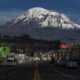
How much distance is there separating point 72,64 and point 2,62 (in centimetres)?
4133

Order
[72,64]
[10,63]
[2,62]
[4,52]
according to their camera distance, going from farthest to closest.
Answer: [4,52] → [2,62] → [10,63] → [72,64]

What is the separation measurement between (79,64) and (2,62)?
95.0 ft

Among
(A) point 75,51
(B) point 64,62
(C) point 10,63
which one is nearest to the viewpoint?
(B) point 64,62

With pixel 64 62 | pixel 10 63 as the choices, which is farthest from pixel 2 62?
pixel 64 62

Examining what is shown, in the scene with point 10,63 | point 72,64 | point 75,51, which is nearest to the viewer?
point 72,64

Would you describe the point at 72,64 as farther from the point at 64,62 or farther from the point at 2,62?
the point at 2,62

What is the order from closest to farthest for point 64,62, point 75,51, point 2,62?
point 64,62, point 2,62, point 75,51

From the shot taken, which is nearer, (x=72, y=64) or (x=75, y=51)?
(x=72, y=64)

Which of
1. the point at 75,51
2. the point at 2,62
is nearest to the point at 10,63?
the point at 2,62

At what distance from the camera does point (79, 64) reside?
305 ft

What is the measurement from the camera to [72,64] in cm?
7200

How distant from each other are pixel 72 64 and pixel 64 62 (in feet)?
60.4

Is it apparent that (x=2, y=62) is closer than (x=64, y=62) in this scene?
No

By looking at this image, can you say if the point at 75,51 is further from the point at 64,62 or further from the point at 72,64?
the point at 72,64
